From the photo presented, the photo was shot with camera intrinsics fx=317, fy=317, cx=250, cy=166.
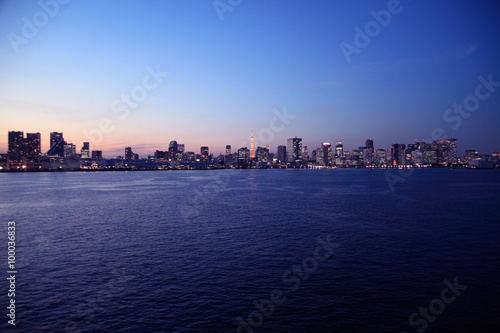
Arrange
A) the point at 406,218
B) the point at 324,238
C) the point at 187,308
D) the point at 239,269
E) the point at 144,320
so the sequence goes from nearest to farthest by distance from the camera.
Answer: the point at 144,320, the point at 187,308, the point at 239,269, the point at 324,238, the point at 406,218

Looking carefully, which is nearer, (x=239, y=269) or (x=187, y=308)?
(x=187, y=308)

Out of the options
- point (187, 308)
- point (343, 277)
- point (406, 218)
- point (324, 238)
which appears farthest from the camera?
point (406, 218)

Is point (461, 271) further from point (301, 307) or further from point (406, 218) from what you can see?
point (406, 218)

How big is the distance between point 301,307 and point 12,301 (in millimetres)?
19471

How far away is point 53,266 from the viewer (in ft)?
93.1

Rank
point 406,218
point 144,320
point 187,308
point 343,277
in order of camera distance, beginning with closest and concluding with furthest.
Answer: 1. point 144,320
2. point 187,308
3. point 343,277
4. point 406,218

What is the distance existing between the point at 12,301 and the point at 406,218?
5268 centimetres

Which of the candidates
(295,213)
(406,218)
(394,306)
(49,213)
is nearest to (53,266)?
(394,306)

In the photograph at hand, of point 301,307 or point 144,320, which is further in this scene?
point 301,307

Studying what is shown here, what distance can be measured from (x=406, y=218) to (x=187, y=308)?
4423 centimetres

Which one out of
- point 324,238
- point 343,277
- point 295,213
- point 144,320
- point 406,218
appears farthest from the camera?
point 295,213

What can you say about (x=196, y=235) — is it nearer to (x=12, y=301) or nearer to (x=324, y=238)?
(x=324, y=238)

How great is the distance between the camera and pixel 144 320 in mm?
19141

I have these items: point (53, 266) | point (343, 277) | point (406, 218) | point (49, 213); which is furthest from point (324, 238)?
point (49, 213)
